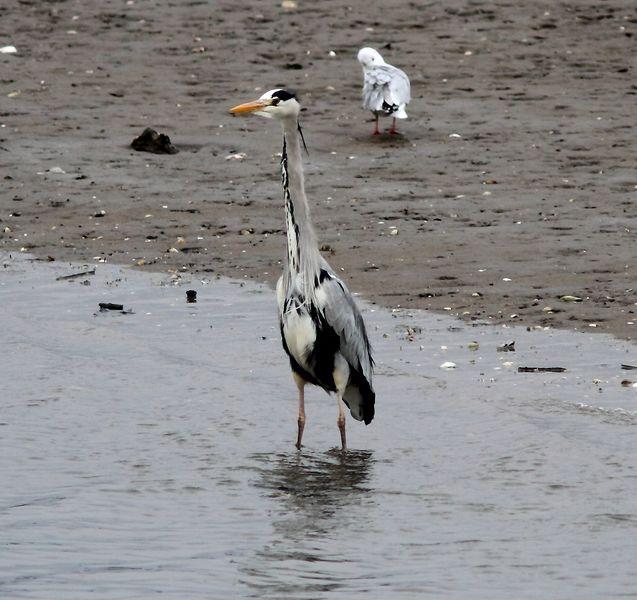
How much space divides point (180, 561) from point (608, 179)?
8.14 m

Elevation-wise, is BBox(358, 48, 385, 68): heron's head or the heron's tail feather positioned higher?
BBox(358, 48, 385, 68): heron's head

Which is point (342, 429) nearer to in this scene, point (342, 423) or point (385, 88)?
point (342, 423)

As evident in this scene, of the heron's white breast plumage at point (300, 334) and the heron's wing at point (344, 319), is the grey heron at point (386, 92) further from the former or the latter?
the heron's white breast plumage at point (300, 334)

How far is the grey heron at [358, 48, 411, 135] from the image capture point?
48.7ft

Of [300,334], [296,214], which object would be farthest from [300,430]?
[296,214]

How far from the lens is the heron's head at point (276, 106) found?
7633 millimetres

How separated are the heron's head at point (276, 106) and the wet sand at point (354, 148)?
2.62 m

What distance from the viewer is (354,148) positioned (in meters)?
14.6

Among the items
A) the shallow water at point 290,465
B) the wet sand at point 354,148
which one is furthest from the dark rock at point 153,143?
the shallow water at point 290,465

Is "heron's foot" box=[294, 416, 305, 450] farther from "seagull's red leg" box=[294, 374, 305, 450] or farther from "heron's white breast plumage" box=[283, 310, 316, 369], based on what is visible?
"heron's white breast plumage" box=[283, 310, 316, 369]

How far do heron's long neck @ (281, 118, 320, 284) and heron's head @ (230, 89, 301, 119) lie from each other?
48 millimetres

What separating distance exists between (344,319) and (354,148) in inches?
290

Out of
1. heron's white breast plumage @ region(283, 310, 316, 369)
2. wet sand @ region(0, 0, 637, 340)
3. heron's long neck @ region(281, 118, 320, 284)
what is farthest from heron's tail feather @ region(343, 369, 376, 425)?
wet sand @ region(0, 0, 637, 340)

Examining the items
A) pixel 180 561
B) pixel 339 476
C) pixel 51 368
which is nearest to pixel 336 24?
pixel 51 368
